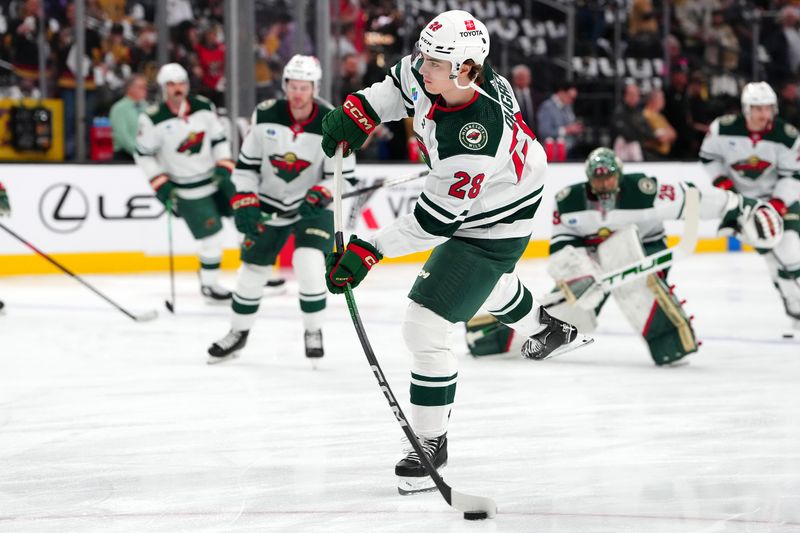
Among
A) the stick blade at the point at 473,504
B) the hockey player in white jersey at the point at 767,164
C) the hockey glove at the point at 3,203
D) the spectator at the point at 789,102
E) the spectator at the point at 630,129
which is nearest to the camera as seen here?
the stick blade at the point at 473,504

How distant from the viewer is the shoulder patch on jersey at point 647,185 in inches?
200

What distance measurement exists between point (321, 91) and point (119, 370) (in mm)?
4504

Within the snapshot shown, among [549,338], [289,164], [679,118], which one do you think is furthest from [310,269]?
[679,118]

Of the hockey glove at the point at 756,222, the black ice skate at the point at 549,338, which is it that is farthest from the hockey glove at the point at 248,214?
the hockey glove at the point at 756,222

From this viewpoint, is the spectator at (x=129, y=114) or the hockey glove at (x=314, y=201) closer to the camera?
the hockey glove at (x=314, y=201)

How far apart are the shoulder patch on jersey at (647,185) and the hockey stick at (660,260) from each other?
0.45ft

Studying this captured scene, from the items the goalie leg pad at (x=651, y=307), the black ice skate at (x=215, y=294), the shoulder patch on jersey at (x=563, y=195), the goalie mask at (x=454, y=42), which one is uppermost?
the goalie mask at (x=454, y=42)

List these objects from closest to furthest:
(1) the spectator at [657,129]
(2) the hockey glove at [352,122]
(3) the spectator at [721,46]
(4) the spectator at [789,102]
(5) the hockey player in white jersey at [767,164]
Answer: (2) the hockey glove at [352,122] < (5) the hockey player in white jersey at [767,164] < (1) the spectator at [657,129] < (4) the spectator at [789,102] < (3) the spectator at [721,46]

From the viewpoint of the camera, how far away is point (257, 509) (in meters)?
2.93

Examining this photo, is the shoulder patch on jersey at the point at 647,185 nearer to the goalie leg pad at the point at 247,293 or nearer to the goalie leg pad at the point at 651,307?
the goalie leg pad at the point at 651,307

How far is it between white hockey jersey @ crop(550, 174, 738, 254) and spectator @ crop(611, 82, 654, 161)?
5.31 meters

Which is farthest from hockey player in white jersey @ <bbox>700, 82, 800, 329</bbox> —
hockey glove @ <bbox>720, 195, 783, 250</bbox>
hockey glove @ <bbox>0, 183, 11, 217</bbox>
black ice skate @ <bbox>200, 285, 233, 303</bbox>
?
hockey glove @ <bbox>0, 183, 11, 217</bbox>

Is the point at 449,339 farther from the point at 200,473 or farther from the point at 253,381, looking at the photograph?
the point at 253,381

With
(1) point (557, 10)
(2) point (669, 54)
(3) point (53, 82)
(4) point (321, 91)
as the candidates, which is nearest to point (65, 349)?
(3) point (53, 82)
